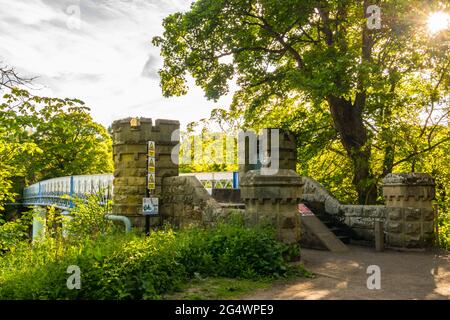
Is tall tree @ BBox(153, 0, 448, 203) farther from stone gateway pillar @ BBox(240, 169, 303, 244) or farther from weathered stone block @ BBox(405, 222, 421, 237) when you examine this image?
stone gateway pillar @ BBox(240, 169, 303, 244)

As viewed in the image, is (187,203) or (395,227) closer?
(395,227)

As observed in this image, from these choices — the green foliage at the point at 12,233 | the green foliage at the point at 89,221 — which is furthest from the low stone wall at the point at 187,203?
the green foliage at the point at 12,233

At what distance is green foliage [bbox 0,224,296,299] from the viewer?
6328 millimetres

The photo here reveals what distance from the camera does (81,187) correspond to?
25719 millimetres

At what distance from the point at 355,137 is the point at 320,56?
3565 mm

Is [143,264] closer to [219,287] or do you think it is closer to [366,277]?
[219,287]

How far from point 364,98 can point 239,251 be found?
34.7 ft

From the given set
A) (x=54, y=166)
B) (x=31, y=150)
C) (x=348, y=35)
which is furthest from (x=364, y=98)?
(x=54, y=166)

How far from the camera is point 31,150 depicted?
1101cm

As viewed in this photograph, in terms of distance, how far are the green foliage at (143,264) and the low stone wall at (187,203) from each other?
1.71 metres

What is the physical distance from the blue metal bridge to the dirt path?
7022mm

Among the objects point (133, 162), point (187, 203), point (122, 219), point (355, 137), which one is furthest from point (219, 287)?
point (355, 137)

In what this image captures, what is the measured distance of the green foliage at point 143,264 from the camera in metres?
6.33

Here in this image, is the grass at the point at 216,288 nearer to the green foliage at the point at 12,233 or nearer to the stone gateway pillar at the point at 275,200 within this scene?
the stone gateway pillar at the point at 275,200
